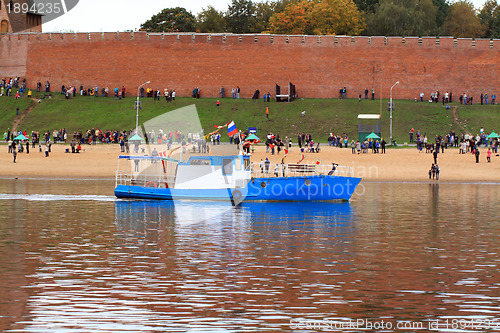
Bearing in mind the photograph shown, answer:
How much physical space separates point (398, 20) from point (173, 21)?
28.8 m

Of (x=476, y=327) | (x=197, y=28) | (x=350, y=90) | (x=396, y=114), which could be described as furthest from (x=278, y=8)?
(x=476, y=327)

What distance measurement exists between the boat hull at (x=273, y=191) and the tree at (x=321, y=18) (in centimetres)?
5195

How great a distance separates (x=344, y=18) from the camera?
83938 millimetres

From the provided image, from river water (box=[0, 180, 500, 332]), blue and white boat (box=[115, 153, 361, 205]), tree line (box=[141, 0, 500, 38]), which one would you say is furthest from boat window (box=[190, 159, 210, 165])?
tree line (box=[141, 0, 500, 38])

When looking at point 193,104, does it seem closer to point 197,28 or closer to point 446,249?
point 197,28

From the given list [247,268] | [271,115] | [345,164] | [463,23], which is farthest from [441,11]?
[247,268]

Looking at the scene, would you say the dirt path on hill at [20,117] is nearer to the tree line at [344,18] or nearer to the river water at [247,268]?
the tree line at [344,18]

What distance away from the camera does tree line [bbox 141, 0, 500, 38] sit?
84062 mm

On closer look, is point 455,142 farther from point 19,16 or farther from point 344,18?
point 19,16

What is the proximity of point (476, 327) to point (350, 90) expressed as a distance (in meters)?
62.1

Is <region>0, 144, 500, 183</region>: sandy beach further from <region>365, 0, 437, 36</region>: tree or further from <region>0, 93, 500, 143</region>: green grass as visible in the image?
<region>365, 0, 437, 36</region>: tree

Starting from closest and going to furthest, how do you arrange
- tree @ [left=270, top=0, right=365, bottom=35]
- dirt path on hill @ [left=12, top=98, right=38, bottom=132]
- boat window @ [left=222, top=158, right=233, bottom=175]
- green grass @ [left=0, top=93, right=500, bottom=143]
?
boat window @ [left=222, top=158, right=233, bottom=175] < green grass @ [left=0, top=93, right=500, bottom=143] < dirt path on hill @ [left=12, top=98, right=38, bottom=132] < tree @ [left=270, top=0, right=365, bottom=35]

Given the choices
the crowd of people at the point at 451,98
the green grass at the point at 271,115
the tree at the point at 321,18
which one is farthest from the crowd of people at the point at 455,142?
the tree at the point at 321,18

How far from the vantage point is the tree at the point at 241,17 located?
96.2 m
